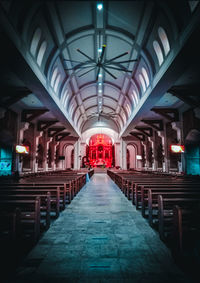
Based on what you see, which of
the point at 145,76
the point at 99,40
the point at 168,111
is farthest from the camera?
the point at 168,111

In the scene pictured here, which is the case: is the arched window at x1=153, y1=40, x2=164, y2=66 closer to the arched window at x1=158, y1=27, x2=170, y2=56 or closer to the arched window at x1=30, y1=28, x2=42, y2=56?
the arched window at x1=158, y1=27, x2=170, y2=56

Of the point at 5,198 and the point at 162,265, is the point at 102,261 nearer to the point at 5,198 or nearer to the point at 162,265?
the point at 162,265

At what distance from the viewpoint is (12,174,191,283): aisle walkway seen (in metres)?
1.78

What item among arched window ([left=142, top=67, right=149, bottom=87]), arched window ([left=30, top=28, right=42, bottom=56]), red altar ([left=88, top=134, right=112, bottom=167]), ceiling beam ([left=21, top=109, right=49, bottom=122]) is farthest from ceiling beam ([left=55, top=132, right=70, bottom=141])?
arched window ([left=30, top=28, right=42, bottom=56])

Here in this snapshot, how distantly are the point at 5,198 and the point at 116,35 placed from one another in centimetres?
784

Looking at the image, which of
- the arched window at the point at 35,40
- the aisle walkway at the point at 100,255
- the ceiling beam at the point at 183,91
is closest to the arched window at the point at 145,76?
the ceiling beam at the point at 183,91

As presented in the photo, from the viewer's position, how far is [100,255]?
218 centimetres

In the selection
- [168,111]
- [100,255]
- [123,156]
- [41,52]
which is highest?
[41,52]

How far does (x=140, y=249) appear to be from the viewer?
235 cm

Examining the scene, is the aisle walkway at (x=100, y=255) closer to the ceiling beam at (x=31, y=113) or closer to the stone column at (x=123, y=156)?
the ceiling beam at (x=31, y=113)

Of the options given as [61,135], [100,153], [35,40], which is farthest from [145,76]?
[100,153]

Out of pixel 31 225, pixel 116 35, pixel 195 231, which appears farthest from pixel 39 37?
pixel 195 231

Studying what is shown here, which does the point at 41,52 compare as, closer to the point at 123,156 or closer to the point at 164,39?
the point at 164,39

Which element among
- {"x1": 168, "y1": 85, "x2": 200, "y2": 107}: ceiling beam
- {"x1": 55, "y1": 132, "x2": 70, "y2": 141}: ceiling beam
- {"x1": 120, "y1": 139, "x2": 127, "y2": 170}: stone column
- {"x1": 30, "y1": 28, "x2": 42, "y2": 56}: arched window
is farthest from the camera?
{"x1": 120, "y1": 139, "x2": 127, "y2": 170}: stone column
